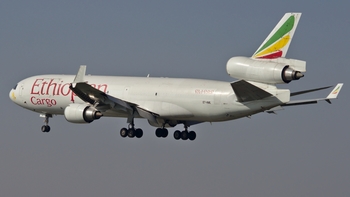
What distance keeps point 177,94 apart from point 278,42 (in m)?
10.3

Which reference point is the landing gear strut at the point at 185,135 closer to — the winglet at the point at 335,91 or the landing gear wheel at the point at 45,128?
the landing gear wheel at the point at 45,128

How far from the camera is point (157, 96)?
73.6 metres

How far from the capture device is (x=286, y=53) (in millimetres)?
64938

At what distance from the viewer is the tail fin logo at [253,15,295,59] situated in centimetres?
6519

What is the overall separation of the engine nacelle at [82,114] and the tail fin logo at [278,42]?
13732 mm

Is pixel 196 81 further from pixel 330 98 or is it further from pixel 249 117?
pixel 330 98

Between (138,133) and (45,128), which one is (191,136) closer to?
(138,133)

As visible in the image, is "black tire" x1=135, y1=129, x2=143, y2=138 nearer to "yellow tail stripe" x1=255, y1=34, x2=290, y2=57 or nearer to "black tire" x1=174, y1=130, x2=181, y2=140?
"black tire" x1=174, y1=130, x2=181, y2=140

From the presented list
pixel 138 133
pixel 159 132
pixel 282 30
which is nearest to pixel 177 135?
pixel 159 132

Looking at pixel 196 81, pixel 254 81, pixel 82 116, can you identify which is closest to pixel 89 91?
pixel 82 116

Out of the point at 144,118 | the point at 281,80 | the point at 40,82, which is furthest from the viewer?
the point at 40,82

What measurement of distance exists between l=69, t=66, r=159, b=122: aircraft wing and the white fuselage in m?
0.55

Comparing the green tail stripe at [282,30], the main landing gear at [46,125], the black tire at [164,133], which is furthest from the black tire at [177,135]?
the green tail stripe at [282,30]

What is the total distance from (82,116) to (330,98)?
59.4 ft
